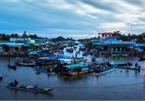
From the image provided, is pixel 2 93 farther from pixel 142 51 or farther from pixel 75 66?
pixel 142 51

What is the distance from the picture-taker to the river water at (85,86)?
17922 mm

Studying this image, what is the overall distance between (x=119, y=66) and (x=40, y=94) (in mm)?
17668

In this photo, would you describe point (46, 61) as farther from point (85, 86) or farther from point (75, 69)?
point (85, 86)

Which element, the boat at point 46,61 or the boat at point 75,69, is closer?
the boat at point 75,69

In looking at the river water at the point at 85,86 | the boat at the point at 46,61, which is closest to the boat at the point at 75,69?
the river water at the point at 85,86

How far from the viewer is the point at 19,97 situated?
17719mm

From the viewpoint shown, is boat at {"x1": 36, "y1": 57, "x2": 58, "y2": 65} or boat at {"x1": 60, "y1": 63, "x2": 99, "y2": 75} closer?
boat at {"x1": 60, "y1": 63, "x2": 99, "y2": 75}

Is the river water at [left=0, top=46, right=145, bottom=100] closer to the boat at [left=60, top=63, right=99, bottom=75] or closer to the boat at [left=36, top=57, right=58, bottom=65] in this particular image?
the boat at [left=60, top=63, right=99, bottom=75]

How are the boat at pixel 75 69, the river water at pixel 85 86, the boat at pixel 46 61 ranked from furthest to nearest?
the boat at pixel 46 61 → the boat at pixel 75 69 → the river water at pixel 85 86

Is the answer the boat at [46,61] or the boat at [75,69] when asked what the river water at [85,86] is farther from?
the boat at [46,61]

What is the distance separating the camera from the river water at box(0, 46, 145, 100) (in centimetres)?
1792

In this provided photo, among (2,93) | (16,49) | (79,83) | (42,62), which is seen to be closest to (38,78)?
(79,83)

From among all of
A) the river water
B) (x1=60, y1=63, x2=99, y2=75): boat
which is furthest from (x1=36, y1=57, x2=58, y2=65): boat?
the river water

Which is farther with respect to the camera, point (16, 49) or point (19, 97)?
point (16, 49)
